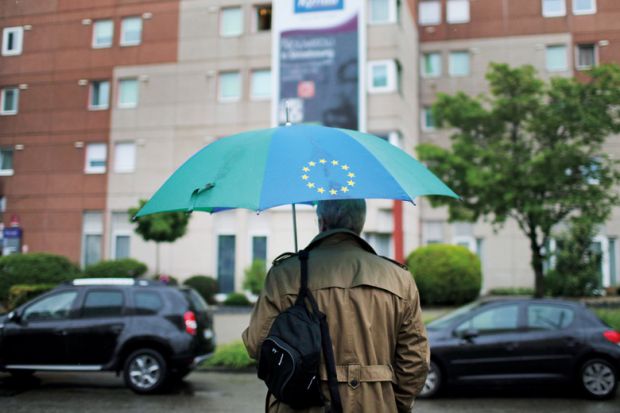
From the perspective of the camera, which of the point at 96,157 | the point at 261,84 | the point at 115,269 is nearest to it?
the point at 115,269

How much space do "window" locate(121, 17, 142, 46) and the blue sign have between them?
7.69m

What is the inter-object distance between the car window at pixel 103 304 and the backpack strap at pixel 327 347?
722cm

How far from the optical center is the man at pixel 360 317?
100 inches

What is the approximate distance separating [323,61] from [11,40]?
15.7m

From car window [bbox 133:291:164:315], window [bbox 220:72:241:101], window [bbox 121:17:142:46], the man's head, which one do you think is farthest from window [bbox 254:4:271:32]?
the man's head

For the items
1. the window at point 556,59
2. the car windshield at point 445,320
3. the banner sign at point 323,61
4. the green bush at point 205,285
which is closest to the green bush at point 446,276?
the banner sign at point 323,61

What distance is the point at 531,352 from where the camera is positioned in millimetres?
8266

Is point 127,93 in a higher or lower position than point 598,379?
higher

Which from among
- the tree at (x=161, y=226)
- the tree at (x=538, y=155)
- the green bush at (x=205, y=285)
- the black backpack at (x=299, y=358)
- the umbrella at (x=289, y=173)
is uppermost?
the tree at (x=538, y=155)

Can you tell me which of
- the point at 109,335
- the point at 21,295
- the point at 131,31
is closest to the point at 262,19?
the point at 131,31

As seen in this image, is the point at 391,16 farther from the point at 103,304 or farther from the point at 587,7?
the point at 103,304

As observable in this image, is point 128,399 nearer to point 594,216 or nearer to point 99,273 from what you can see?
point 594,216

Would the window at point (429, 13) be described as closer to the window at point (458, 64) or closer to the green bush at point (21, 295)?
the window at point (458, 64)

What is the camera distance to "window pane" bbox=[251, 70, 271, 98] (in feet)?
84.6
